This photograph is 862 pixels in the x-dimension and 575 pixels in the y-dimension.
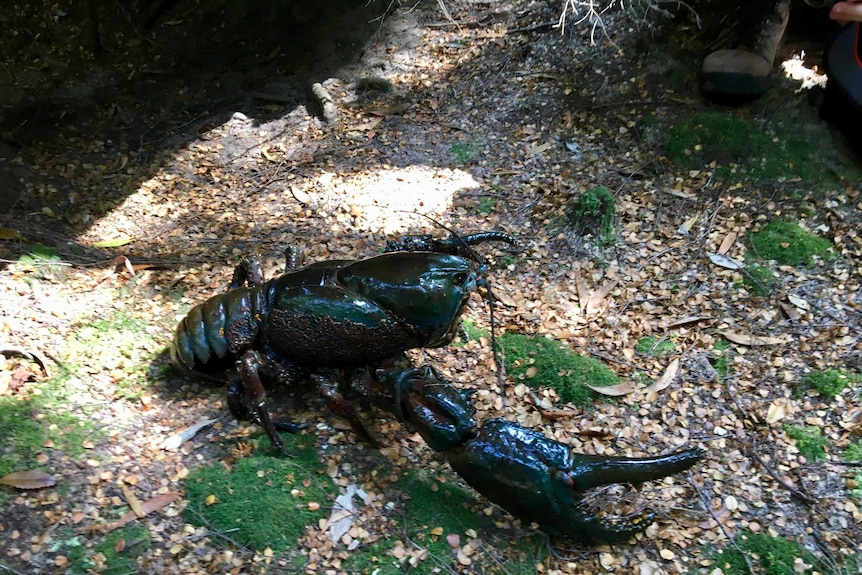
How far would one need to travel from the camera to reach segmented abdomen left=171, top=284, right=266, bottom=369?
3.31m

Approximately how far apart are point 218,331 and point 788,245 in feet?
11.9

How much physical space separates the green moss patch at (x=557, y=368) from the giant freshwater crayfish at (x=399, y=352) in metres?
0.47

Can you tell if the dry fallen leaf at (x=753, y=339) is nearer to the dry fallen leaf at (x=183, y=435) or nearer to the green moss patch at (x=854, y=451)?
the green moss patch at (x=854, y=451)

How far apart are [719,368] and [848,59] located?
8.63ft

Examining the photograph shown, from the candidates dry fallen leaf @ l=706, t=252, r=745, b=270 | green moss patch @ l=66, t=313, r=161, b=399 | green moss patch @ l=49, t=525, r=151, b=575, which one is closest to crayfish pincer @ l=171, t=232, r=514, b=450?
green moss patch @ l=66, t=313, r=161, b=399

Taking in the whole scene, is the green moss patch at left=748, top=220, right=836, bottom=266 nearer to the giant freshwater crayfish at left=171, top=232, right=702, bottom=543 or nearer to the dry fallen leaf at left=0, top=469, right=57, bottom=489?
the giant freshwater crayfish at left=171, top=232, right=702, bottom=543

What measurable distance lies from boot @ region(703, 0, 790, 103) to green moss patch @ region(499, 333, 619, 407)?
2.72m

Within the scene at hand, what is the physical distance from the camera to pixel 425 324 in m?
3.14

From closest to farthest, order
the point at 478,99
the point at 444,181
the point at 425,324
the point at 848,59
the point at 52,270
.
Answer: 1. the point at 425,324
2. the point at 52,270
3. the point at 848,59
4. the point at 444,181
5. the point at 478,99

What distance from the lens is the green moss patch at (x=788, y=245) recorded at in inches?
155

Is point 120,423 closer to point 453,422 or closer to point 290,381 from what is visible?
point 290,381

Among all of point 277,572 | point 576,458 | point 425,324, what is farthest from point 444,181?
point 277,572

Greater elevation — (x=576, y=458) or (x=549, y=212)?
(x=549, y=212)

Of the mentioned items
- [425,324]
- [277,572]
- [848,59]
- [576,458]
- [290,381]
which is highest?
[848,59]
